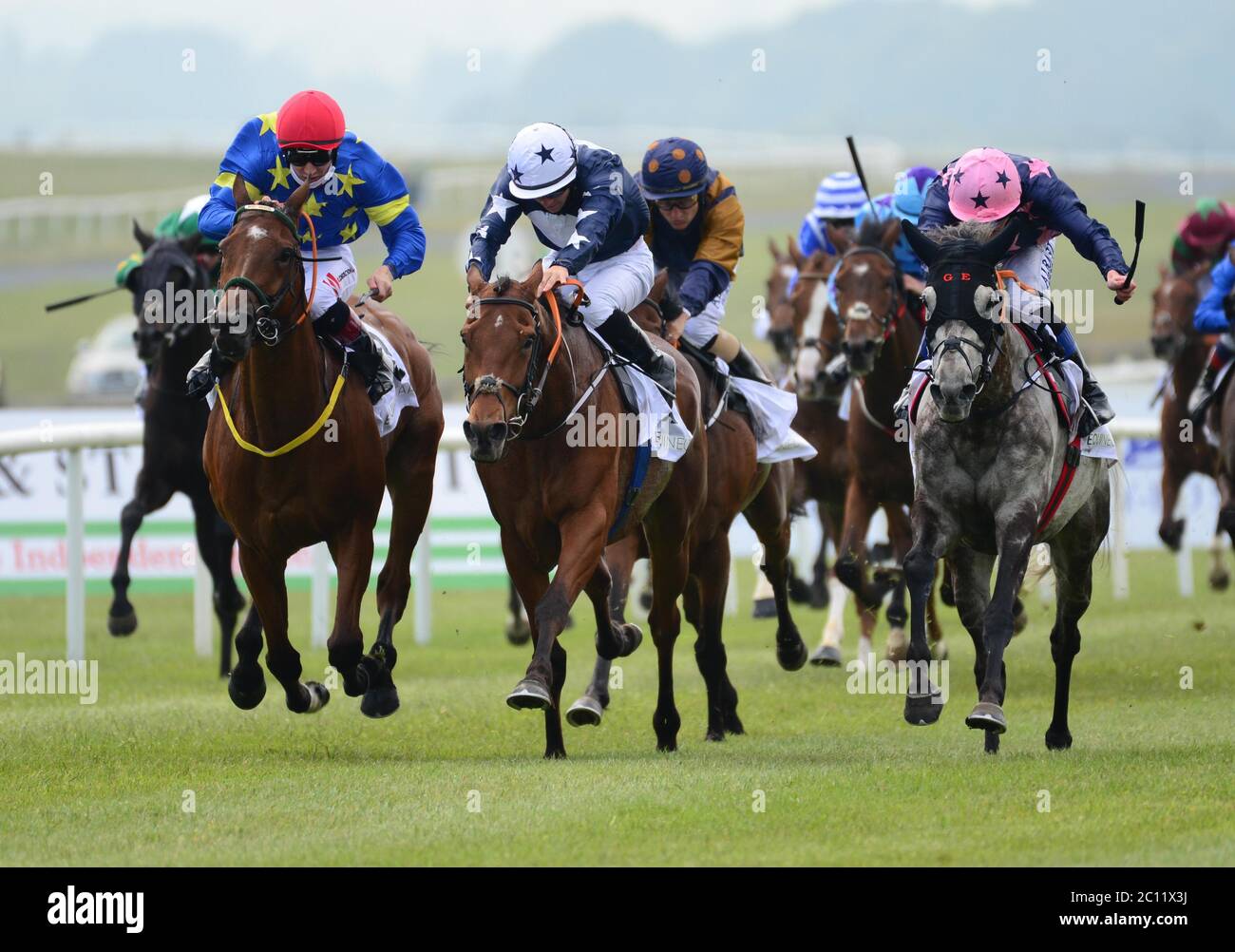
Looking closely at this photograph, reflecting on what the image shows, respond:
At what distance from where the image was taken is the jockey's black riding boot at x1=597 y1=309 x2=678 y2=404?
28.2 ft

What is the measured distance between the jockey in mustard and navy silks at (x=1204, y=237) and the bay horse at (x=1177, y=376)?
319 millimetres

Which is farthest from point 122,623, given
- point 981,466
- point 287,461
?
point 981,466

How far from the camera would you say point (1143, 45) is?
151 metres

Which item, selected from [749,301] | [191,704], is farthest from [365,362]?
[749,301]

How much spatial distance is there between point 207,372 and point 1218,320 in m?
6.42

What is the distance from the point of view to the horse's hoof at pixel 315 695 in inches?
338

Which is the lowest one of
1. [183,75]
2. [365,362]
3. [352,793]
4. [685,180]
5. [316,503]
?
[352,793]

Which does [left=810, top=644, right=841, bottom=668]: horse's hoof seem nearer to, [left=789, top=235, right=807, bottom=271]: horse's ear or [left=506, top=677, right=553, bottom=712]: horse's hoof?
[left=789, top=235, right=807, bottom=271]: horse's ear

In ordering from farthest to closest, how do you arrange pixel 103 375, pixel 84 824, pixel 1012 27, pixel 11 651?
pixel 1012 27, pixel 103 375, pixel 11 651, pixel 84 824

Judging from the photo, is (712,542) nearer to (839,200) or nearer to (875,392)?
(875,392)

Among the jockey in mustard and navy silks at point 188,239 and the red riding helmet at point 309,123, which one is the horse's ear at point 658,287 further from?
the jockey in mustard and navy silks at point 188,239

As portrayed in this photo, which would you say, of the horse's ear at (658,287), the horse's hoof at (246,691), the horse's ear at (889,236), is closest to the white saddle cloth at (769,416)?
the horse's ear at (658,287)

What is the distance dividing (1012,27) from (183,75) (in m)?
74.6

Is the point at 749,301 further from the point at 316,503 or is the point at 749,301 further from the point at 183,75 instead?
the point at 183,75
